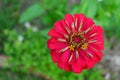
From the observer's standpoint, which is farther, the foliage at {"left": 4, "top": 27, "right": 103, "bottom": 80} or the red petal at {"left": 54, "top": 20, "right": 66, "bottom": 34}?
the foliage at {"left": 4, "top": 27, "right": 103, "bottom": 80}

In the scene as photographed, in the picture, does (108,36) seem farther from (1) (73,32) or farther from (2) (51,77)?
(1) (73,32)

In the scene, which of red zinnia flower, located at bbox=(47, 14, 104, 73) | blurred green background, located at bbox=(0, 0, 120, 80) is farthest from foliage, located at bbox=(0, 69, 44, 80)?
red zinnia flower, located at bbox=(47, 14, 104, 73)

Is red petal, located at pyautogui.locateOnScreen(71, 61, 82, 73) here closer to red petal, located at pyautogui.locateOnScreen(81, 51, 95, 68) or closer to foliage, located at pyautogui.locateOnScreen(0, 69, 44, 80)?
red petal, located at pyautogui.locateOnScreen(81, 51, 95, 68)

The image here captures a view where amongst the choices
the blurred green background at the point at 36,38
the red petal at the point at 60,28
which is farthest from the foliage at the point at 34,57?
the red petal at the point at 60,28

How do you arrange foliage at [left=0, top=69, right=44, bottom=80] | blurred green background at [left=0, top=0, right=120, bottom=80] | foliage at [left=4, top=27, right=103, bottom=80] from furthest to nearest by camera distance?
foliage at [left=0, top=69, right=44, bottom=80] < foliage at [left=4, top=27, right=103, bottom=80] < blurred green background at [left=0, top=0, right=120, bottom=80]

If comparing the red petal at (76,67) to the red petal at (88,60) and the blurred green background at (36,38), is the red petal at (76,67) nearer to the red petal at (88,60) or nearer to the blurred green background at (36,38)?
the red petal at (88,60)

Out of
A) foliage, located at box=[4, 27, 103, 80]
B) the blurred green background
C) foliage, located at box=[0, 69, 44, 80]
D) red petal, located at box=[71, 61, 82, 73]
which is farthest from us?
foliage, located at box=[0, 69, 44, 80]

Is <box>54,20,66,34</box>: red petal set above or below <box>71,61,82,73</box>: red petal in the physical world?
above

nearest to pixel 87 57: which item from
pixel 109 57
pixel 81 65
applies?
pixel 81 65
